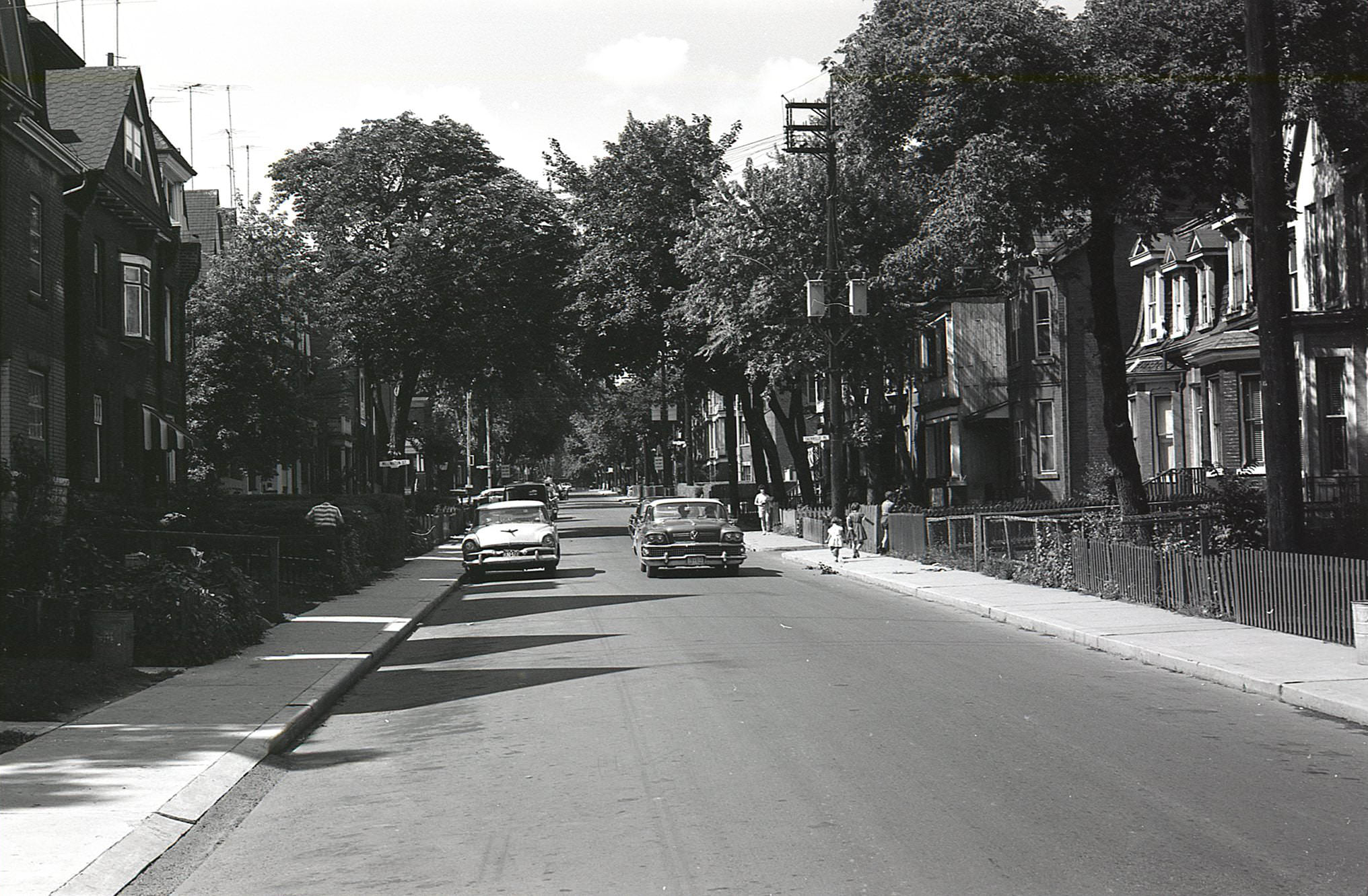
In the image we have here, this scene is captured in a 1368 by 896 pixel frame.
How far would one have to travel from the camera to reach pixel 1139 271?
41.2 meters

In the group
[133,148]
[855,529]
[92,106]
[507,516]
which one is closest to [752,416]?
[855,529]

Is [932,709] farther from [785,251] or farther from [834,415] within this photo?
[785,251]

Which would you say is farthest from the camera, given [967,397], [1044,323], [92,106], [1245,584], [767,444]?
[767,444]

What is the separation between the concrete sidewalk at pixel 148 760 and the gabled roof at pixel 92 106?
47.7 ft

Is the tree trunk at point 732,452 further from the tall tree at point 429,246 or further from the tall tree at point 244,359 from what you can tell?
the tall tree at point 244,359

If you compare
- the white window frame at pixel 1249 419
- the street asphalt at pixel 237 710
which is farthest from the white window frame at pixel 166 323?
the white window frame at pixel 1249 419

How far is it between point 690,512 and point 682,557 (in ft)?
5.09

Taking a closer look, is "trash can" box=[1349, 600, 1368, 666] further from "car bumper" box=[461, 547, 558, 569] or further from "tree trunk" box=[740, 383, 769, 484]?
"tree trunk" box=[740, 383, 769, 484]

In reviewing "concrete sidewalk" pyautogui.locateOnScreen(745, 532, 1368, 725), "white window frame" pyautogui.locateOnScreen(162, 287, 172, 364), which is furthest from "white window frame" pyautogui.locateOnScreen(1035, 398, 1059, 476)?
"white window frame" pyautogui.locateOnScreen(162, 287, 172, 364)

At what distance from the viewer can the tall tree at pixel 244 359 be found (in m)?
37.5

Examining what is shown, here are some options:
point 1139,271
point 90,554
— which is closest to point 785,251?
point 1139,271

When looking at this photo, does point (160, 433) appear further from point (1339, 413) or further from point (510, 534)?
point (1339, 413)

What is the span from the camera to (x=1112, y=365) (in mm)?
26250

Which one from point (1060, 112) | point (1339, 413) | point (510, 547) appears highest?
point (1060, 112)
